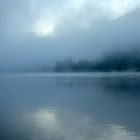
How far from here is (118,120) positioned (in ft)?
90.8

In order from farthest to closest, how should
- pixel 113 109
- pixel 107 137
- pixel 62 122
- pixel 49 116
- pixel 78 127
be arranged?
pixel 113 109, pixel 49 116, pixel 62 122, pixel 78 127, pixel 107 137

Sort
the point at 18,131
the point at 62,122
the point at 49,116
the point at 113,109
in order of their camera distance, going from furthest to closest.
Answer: the point at 113,109, the point at 49,116, the point at 62,122, the point at 18,131

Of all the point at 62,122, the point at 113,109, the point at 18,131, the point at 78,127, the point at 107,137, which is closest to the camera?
the point at 107,137

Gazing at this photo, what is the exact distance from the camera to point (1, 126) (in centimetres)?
2522

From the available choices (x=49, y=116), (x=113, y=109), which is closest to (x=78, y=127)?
(x=49, y=116)

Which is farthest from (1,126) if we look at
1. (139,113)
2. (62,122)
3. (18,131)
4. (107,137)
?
(139,113)

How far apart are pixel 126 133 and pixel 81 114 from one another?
9516 mm

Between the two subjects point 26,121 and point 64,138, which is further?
point 26,121

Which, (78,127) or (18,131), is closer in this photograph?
(18,131)

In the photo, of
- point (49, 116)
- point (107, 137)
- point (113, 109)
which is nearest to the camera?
point (107, 137)

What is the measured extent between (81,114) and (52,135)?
9636 mm

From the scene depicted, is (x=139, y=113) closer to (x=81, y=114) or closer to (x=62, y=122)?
(x=81, y=114)

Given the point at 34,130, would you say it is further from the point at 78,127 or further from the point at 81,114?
the point at 81,114

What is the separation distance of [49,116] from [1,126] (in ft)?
20.6
